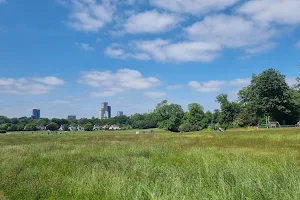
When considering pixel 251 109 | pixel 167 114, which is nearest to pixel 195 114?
pixel 167 114

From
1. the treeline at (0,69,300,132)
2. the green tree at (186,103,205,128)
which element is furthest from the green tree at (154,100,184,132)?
the green tree at (186,103,205,128)

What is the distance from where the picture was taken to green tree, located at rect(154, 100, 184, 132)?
432ft

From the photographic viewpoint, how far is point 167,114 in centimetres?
13600

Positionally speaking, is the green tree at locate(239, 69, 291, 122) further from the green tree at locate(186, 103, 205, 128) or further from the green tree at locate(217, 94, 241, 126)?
the green tree at locate(186, 103, 205, 128)

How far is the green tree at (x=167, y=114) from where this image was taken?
432 feet

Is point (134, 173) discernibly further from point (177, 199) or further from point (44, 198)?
point (177, 199)

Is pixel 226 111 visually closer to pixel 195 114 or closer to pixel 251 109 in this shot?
pixel 195 114

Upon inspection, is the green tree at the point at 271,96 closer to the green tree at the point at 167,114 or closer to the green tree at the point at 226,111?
the green tree at the point at 226,111

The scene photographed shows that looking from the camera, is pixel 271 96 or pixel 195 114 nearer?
pixel 271 96

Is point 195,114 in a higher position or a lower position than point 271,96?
lower

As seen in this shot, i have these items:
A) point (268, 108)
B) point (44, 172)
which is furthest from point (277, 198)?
point (268, 108)

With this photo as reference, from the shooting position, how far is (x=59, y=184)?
9688 millimetres

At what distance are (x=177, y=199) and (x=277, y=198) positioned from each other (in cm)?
201

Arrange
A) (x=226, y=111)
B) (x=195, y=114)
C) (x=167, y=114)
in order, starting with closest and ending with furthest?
(x=226, y=111) → (x=195, y=114) → (x=167, y=114)
